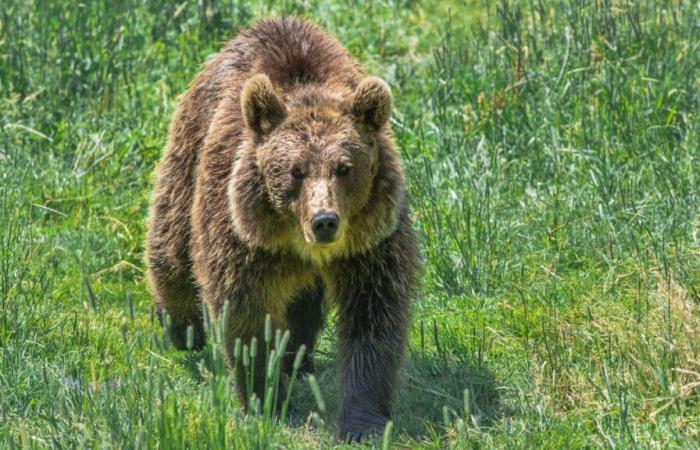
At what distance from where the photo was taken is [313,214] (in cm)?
564

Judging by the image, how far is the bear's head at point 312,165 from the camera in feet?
19.3

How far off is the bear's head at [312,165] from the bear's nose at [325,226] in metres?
0.19

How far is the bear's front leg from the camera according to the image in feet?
20.2

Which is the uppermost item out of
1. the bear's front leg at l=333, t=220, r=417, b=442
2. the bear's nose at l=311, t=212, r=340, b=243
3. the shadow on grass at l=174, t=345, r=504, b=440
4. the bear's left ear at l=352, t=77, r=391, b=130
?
the bear's left ear at l=352, t=77, r=391, b=130

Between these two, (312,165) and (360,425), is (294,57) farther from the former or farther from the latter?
(360,425)

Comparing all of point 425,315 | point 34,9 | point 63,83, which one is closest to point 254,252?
point 425,315

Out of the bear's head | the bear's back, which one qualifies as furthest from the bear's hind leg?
the bear's back

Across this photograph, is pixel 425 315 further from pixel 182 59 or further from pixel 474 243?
pixel 182 59

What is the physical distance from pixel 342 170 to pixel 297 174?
0.19 meters

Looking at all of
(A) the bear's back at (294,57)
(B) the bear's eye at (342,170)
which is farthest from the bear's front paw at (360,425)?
(A) the bear's back at (294,57)

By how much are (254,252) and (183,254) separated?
42.7 inches

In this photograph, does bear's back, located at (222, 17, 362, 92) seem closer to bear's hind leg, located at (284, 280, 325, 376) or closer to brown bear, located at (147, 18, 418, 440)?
brown bear, located at (147, 18, 418, 440)

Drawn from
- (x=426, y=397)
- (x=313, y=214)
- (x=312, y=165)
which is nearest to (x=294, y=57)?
(x=312, y=165)

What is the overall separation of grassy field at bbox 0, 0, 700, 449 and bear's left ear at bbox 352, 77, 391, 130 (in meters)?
1.15
